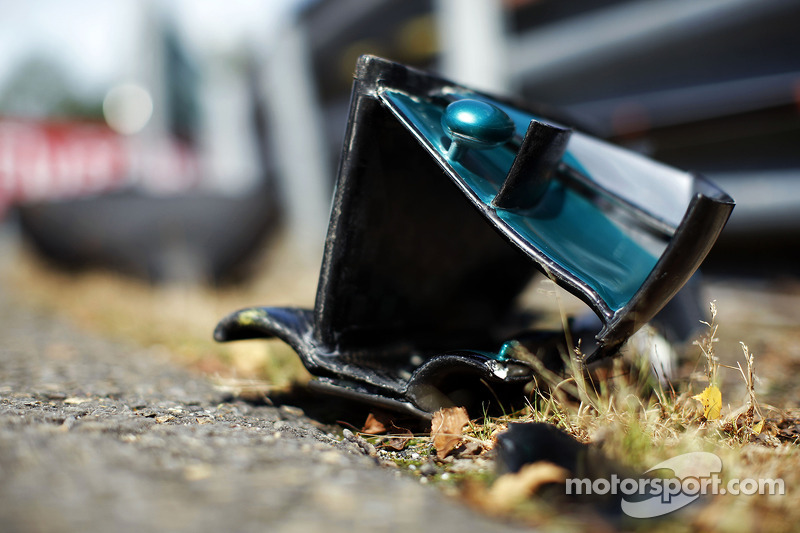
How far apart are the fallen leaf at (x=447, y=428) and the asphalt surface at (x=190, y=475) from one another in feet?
0.44

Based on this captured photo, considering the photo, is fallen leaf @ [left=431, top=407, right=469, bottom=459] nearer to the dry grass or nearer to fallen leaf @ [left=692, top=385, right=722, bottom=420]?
the dry grass

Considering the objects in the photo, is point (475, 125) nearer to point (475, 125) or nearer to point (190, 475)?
point (475, 125)

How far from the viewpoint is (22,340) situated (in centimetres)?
269

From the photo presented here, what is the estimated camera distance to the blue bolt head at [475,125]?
1312mm

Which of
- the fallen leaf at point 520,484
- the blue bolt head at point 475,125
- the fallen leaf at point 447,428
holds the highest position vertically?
the blue bolt head at point 475,125

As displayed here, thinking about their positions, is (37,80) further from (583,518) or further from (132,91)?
(583,518)

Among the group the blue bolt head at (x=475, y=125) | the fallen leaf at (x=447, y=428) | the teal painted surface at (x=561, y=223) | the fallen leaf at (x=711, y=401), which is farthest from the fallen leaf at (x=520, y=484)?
the blue bolt head at (x=475, y=125)

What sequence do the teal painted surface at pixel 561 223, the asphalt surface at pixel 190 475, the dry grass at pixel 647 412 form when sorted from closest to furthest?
the asphalt surface at pixel 190 475
the dry grass at pixel 647 412
the teal painted surface at pixel 561 223

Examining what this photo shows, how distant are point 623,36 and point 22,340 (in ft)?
12.6

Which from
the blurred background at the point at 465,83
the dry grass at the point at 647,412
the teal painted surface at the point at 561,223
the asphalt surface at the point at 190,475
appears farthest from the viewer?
the blurred background at the point at 465,83

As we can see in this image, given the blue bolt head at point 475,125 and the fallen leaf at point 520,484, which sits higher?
the blue bolt head at point 475,125

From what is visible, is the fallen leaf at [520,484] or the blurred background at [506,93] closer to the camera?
the fallen leaf at [520,484]

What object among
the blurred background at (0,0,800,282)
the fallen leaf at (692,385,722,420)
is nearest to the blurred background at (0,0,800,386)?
the blurred background at (0,0,800,282)

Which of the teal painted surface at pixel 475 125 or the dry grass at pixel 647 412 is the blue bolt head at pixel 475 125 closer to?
the teal painted surface at pixel 475 125
